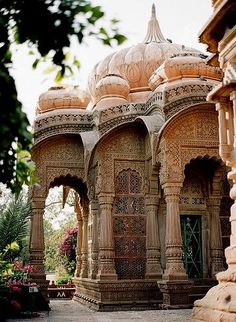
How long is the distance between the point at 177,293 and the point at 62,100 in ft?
22.6

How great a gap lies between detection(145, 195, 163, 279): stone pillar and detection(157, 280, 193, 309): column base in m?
1.15

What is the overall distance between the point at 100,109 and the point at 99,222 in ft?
10.0

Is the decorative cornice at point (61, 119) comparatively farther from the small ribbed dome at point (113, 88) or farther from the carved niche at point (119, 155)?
the carved niche at point (119, 155)

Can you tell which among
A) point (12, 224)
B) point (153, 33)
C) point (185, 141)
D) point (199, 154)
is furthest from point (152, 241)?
point (153, 33)

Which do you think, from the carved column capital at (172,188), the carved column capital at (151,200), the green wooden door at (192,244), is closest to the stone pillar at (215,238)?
the green wooden door at (192,244)

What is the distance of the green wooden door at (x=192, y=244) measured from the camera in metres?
11.4

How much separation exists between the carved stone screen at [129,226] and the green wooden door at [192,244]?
38.2 inches

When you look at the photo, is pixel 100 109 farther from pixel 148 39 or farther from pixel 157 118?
pixel 148 39

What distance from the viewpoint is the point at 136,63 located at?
1559 centimetres

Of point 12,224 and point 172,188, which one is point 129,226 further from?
point 12,224

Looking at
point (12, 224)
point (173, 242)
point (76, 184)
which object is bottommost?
point (173, 242)

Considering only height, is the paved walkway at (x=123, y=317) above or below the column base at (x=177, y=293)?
below

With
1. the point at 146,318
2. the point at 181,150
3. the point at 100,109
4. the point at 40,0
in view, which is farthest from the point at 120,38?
the point at 100,109

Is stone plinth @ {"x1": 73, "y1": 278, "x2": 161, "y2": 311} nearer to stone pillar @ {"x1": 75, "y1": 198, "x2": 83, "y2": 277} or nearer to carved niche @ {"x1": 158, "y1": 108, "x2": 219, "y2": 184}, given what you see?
carved niche @ {"x1": 158, "y1": 108, "x2": 219, "y2": 184}
